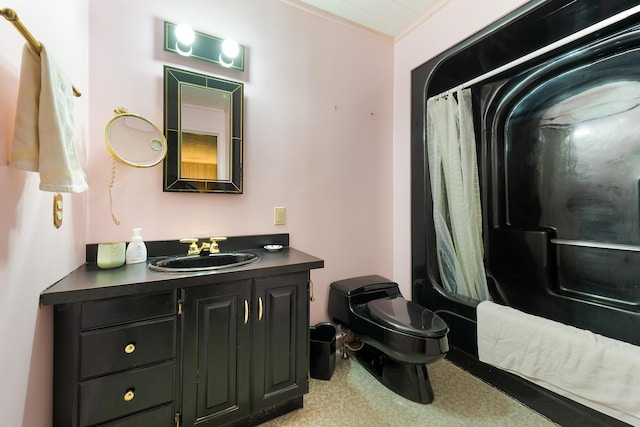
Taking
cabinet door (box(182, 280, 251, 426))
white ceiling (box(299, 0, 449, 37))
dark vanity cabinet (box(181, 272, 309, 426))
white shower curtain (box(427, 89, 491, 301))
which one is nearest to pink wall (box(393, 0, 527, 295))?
white ceiling (box(299, 0, 449, 37))

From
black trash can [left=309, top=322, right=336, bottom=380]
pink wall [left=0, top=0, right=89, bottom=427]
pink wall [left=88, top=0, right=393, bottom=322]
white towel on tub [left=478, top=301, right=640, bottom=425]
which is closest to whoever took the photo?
pink wall [left=0, top=0, right=89, bottom=427]

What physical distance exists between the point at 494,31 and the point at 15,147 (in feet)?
7.10

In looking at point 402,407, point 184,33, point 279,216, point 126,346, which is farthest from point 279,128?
point 402,407

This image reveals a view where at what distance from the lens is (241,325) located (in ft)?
4.00

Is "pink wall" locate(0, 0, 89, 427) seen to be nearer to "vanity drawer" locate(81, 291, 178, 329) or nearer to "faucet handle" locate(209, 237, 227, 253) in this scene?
"vanity drawer" locate(81, 291, 178, 329)

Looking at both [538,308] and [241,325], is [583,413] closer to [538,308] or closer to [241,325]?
[538,308]

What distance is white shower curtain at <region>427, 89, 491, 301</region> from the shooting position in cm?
177

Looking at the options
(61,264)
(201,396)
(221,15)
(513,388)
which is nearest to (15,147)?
(61,264)

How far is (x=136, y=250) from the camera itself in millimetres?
1316

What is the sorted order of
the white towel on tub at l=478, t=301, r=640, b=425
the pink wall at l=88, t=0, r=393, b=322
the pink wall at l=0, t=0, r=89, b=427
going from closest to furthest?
1. the pink wall at l=0, t=0, r=89, b=427
2. the white towel on tub at l=478, t=301, r=640, b=425
3. the pink wall at l=88, t=0, r=393, b=322

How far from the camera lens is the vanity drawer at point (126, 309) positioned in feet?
3.16

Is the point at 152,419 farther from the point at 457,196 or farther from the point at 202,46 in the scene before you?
the point at 457,196

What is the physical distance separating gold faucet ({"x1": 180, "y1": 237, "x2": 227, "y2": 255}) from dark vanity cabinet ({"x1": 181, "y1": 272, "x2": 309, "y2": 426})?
0.38m

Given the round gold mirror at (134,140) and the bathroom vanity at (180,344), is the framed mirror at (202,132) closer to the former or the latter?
the round gold mirror at (134,140)
